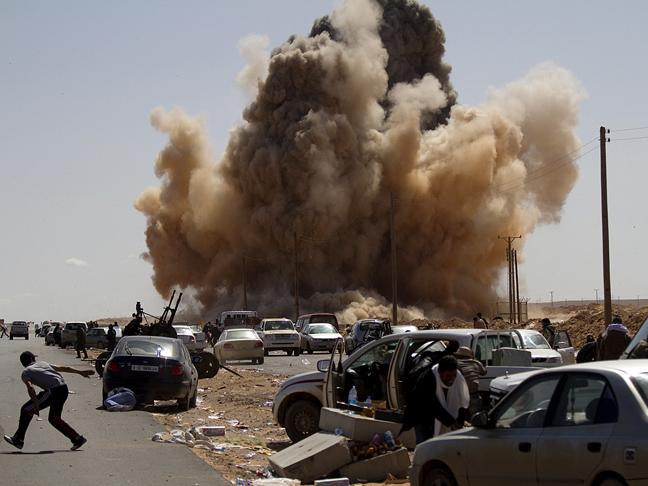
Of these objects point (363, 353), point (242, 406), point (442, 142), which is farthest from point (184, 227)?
point (363, 353)

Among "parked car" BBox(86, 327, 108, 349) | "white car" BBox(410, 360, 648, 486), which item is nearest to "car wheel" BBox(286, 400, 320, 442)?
"white car" BBox(410, 360, 648, 486)

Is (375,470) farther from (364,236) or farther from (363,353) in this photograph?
(364,236)

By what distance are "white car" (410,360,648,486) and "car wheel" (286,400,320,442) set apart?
203 inches

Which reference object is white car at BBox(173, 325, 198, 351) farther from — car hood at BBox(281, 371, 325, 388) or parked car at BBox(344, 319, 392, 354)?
car hood at BBox(281, 371, 325, 388)

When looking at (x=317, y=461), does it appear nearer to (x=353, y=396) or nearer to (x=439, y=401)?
(x=439, y=401)

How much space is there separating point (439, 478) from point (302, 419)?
18.1 feet

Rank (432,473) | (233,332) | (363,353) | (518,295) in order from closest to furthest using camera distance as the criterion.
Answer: (432,473) → (363,353) → (233,332) → (518,295)

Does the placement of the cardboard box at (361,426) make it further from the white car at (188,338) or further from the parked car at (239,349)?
the white car at (188,338)

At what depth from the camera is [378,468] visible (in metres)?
11.4

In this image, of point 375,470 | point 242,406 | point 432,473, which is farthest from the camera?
point 242,406

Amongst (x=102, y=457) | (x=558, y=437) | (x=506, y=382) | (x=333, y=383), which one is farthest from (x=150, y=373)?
(x=558, y=437)

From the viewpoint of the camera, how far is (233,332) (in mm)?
37281

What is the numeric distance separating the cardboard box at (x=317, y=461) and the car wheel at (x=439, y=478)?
2.20 m

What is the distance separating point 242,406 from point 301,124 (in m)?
51.5
